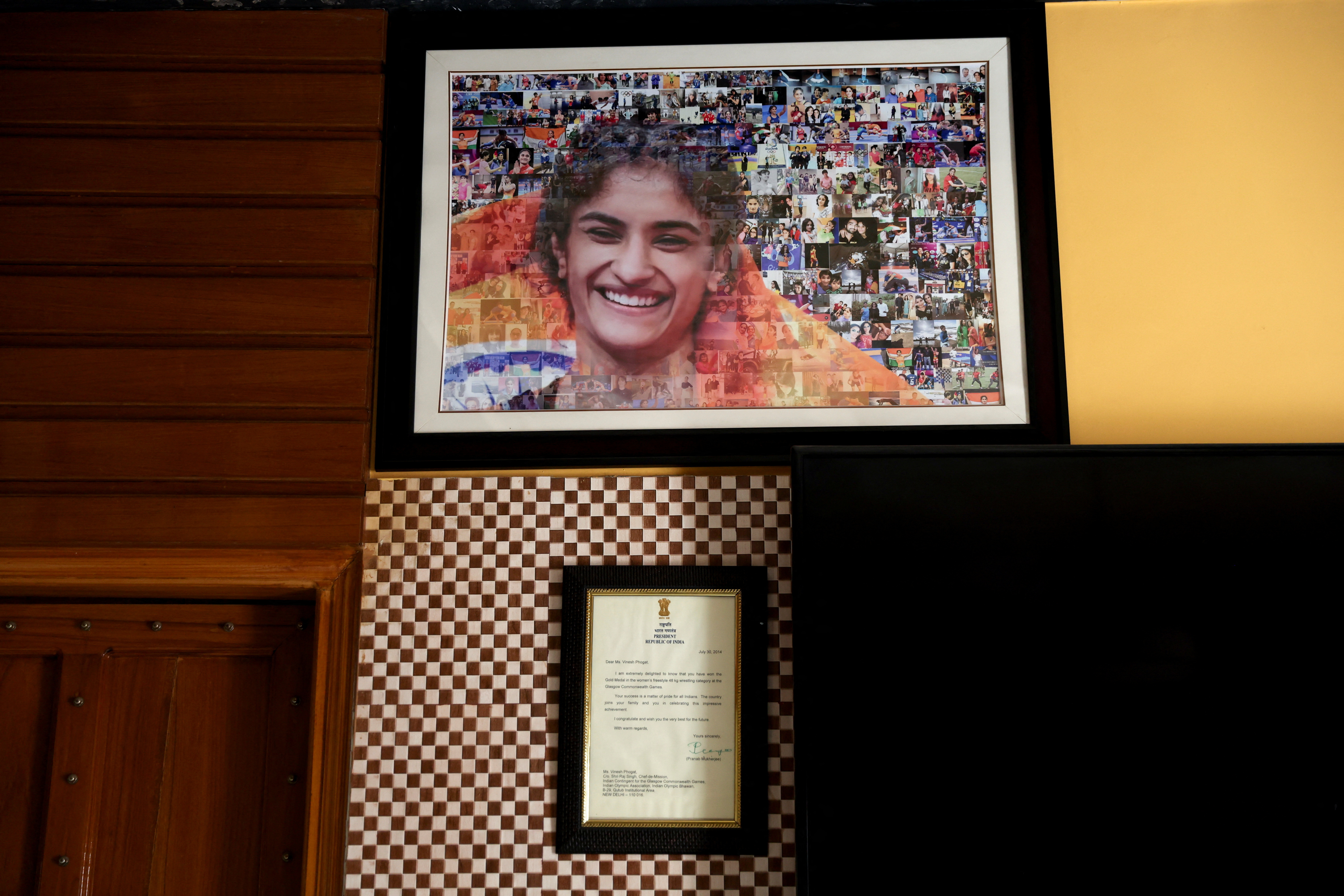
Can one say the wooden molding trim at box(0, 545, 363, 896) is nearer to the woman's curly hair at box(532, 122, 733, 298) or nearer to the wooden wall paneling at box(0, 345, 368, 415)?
the wooden wall paneling at box(0, 345, 368, 415)

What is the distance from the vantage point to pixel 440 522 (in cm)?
196

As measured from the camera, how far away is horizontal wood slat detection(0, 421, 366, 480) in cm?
192

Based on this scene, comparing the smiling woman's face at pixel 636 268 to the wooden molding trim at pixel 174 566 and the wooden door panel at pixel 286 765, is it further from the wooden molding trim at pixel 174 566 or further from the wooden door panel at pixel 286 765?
the wooden door panel at pixel 286 765

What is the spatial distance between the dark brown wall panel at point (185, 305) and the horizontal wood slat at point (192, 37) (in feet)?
1.95

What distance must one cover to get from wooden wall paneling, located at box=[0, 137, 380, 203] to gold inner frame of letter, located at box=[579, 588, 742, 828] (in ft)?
3.92

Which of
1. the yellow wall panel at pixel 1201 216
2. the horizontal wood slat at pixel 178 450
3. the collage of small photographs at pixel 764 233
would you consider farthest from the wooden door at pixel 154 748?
the yellow wall panel at pixel 1201 216

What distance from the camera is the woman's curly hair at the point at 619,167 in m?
2.07

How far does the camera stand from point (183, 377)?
1969 mm

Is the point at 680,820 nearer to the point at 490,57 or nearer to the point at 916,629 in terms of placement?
the point at 916,629

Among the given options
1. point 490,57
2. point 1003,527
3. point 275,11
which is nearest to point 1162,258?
point 1003,527

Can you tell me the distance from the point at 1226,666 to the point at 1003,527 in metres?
0.52

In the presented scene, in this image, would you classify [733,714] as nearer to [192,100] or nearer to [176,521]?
[176,521]
